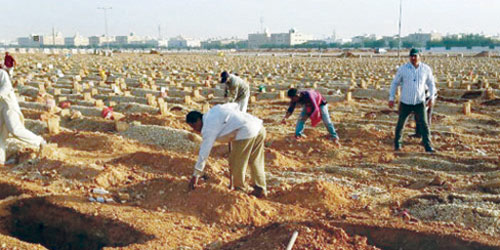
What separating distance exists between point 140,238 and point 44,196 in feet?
5.56

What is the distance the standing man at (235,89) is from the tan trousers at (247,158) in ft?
11.6

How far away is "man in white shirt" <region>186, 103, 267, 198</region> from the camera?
5.21m

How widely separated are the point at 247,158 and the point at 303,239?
1.37 metres

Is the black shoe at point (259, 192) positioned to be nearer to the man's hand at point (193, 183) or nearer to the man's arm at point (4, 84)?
the man's hand at point (193, 183)

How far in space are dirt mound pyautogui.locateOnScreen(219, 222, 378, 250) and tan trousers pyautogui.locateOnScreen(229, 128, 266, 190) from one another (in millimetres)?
992

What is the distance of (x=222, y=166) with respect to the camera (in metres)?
7.69

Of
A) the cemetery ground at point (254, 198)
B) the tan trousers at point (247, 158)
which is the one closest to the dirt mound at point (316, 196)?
the cemetery ground at point (254, 198)

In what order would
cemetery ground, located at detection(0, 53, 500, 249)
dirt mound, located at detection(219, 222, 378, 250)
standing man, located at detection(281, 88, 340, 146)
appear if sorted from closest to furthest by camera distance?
dirt mound, located at detection(219, 222, 378, 250) < cemetery ground, located at detection(0, 53, 500, 249) < standing man, located at detection(281, 88, 340, 146)

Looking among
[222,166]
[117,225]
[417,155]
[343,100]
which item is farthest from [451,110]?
[117,225]

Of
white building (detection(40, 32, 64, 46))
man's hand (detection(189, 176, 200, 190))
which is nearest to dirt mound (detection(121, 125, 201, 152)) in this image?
man's hand (detection(189, 176, 200, 190))

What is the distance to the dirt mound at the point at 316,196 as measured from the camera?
595 cm

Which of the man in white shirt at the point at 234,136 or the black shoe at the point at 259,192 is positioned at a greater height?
the man in white shirt at the point at 234,136

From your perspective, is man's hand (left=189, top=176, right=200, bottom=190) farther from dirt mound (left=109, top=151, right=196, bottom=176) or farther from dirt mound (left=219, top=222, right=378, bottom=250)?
dirt mound (left=109, top=151, right=196, bottom=176)

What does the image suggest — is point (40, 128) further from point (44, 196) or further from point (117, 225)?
point (117, 225)
